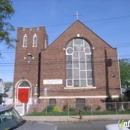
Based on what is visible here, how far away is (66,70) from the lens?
91.3 ft

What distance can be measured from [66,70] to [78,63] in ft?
7.30

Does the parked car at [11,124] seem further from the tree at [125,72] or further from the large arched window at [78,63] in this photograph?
the tree at [125,72]

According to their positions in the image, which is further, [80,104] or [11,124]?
[80,104]

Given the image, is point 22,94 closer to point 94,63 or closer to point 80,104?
point 80,104

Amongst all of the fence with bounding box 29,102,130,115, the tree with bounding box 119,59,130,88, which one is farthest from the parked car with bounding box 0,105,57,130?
the tree with bounding box 119,59,130,88

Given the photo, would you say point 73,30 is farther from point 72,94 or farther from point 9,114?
point 9,114

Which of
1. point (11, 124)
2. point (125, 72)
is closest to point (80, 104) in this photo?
point (11, 124)

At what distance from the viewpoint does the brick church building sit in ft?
86.5

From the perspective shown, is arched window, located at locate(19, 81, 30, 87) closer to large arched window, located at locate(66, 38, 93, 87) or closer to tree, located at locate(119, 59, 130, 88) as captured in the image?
large arched window, located at locate(66, 38, 93, 87)

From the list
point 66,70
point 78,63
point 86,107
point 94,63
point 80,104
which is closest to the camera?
point 86,107

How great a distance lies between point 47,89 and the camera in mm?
26531

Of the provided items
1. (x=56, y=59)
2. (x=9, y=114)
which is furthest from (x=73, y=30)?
(x=9, y=114)

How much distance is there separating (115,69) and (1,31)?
19568 mm

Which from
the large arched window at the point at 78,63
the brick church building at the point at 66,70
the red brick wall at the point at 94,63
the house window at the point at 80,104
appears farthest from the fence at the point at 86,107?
the large arched window at the point at 78,63
